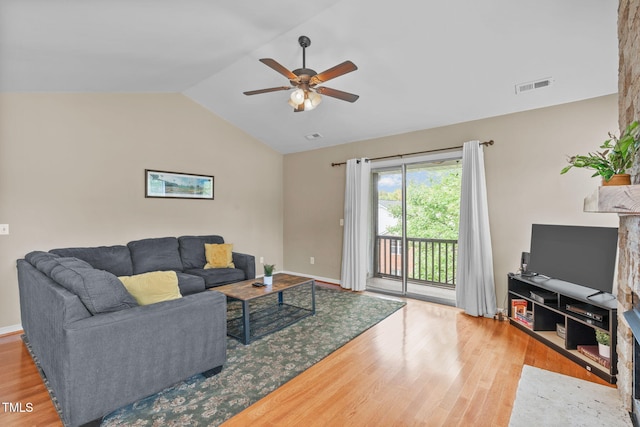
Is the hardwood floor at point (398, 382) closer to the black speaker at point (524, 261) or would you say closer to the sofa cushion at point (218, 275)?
the black speaker at point (524, 261)

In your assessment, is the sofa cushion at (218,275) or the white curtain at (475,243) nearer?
the white curtain at (475,243)

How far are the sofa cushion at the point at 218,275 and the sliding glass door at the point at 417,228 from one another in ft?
7.24

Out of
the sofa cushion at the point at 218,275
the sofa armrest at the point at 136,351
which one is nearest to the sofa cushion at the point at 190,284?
the sofa cushion at the point at 218,275

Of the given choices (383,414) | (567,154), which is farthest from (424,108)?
(383,414)

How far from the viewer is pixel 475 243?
3783mm

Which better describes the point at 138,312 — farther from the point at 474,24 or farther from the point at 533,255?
the point at 533,255

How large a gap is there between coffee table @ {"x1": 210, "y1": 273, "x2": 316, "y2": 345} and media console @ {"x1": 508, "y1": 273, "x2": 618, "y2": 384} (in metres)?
2.39

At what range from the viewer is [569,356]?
2.67 meters

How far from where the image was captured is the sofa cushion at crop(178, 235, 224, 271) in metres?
4.49

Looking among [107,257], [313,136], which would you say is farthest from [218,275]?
[313,136]

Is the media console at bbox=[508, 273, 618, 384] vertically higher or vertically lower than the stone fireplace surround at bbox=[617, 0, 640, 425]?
lower

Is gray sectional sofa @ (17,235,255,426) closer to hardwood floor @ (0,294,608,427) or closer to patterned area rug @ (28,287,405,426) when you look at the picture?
patterned area rug @ (28,287,405,426)

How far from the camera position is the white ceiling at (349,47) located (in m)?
2.38

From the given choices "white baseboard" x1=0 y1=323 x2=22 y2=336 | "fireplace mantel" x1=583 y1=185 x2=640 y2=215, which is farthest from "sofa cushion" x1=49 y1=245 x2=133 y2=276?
"fireplace mantel" x1=583 y1=185 x2=640 y2=215
